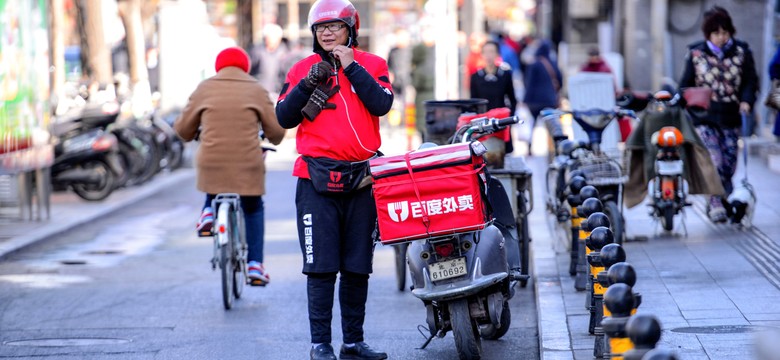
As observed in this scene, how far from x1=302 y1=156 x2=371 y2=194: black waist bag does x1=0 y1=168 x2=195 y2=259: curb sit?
593cm

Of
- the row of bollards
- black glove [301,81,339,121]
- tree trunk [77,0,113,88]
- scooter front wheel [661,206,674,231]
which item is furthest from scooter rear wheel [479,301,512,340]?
tree trunk [77,0,113,88]

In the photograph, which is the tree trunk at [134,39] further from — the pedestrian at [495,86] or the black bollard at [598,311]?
the black bollard at [598,311]

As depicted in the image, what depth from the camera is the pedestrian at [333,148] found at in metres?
7.46

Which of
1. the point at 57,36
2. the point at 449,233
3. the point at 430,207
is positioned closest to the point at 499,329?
the point at 449,233

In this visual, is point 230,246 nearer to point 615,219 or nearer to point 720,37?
point 615,219

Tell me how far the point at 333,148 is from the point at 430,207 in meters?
0.64

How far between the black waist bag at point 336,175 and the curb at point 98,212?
5934mm

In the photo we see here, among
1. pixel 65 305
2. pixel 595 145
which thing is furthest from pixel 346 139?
pixel 595 145

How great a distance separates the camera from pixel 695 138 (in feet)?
39.1

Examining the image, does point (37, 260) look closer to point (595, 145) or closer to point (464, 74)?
point (595, 145)

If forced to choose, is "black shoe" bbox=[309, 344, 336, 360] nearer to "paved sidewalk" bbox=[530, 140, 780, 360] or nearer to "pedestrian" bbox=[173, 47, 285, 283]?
"paved sidewalk" bbox=[530, 140, 780, 360]

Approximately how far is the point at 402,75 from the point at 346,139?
912 inches

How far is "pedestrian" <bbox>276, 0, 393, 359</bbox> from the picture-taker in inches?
294

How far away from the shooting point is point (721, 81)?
1266 cm
